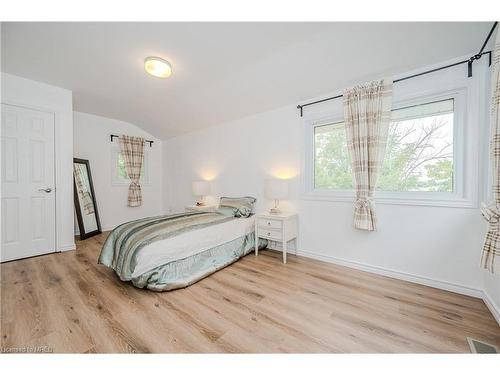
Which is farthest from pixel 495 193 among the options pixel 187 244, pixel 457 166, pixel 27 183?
pixel 27 183

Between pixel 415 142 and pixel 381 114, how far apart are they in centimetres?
46

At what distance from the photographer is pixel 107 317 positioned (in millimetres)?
1478

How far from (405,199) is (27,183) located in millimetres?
4625

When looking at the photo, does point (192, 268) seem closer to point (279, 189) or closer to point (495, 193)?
point (279, 189)

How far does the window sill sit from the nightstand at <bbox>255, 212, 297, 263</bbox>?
462mm

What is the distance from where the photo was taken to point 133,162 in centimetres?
434

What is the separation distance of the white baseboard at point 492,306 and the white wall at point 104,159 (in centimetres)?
537

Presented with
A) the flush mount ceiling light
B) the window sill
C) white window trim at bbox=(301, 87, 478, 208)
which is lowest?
the window sill

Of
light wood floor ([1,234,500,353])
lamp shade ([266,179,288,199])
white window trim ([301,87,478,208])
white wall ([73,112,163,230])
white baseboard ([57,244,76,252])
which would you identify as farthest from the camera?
white wall ([73,112,163,230])

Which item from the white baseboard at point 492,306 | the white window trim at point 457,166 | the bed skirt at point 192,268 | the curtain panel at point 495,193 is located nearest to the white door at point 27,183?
the bed skirt at point 192,268

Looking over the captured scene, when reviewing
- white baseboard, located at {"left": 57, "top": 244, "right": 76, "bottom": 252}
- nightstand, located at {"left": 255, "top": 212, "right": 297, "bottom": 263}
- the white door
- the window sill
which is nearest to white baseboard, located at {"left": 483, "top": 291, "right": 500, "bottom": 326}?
the window sill

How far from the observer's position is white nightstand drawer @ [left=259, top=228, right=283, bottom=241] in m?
2.60

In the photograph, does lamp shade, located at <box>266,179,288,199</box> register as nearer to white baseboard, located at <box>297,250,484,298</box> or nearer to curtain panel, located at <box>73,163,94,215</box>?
white baseboard, located at <box>297,250,484,298</box>
